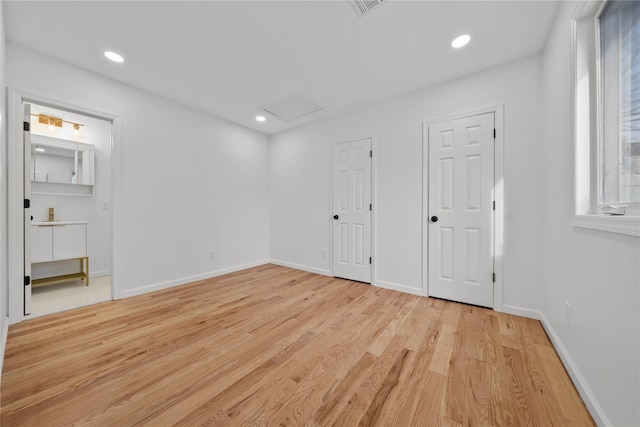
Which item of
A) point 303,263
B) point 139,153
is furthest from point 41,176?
point 303,263

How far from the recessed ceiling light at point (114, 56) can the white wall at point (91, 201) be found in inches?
67.0

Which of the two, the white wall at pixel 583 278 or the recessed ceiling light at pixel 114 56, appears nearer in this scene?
the white wall at pixel 583 278

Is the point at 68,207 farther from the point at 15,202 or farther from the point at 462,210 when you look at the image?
the point at 462,210

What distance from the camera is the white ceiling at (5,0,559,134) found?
5.74 feet

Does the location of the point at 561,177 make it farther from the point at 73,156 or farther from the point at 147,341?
the point at 73,156

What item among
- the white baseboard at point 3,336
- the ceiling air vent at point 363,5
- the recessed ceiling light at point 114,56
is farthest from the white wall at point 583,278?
the recessed ceiling light at point 114,56

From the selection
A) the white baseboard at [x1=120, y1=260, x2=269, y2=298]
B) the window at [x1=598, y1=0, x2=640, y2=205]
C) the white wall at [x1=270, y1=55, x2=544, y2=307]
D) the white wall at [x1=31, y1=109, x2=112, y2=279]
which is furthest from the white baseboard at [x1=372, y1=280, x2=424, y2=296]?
the white wall at [x1=31, y1=109, x2=112, y2=279]

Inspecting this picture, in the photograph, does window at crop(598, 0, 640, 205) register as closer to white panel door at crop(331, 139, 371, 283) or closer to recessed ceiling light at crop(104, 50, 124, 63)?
white panel door at crop(331, 139, 371, 283)

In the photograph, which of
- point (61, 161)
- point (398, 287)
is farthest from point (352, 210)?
point (61, 161)

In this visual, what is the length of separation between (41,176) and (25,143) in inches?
60.8

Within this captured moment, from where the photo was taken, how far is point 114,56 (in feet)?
7.45

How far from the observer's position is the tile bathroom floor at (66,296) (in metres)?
2.43

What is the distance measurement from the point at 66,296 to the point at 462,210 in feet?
15.8

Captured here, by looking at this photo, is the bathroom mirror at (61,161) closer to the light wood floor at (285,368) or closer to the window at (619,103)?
the light wood floor at (285,368)
